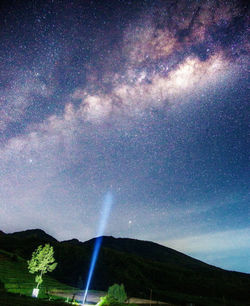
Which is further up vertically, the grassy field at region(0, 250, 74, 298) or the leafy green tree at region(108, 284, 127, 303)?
the leafy green tree at region(108, 284, 127, 303)

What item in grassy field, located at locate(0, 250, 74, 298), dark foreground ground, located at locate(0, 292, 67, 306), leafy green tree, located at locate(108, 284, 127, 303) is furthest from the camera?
grassy field, located at locate(0, 250, 74, 298)

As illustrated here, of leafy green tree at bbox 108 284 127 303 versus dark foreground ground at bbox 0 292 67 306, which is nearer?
dark foreground ground at bbox 0 292 67 306

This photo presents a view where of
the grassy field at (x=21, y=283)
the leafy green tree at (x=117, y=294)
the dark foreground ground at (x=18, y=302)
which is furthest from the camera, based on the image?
the grassy field at (x=21, y=283)

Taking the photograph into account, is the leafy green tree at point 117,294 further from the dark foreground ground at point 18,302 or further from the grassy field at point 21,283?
the grassy field at point 21,283

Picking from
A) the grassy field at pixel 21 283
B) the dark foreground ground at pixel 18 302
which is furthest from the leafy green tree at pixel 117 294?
the grassy field at pixel 21 283

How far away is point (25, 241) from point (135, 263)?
79.6m

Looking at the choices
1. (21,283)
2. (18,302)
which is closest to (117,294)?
(18,302)

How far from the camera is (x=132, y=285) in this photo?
11581cm

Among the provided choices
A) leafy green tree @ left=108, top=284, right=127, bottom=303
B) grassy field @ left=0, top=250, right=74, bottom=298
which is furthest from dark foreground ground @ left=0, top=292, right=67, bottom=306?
grassy field @ left=0, top=250, right=74, bottom=298

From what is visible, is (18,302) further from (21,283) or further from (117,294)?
(21,283)

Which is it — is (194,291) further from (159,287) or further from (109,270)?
(109,270)

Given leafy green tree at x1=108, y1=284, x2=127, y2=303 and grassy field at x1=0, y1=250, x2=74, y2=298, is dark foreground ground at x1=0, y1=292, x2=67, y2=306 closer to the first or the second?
leafy green tree at x1=108, y1=284, x2=127, y2=303

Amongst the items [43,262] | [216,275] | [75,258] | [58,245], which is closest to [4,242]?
[58,245]

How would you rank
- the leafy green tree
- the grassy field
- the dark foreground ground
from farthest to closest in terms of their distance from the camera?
the grassy field
the leafy green tree
the dark foreground ground
